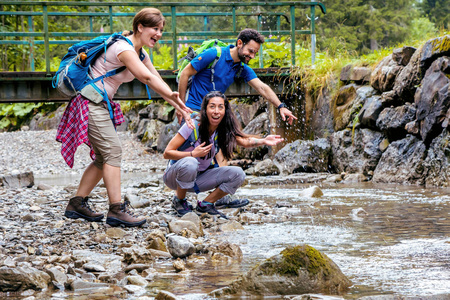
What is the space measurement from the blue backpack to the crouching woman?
0.92 metres

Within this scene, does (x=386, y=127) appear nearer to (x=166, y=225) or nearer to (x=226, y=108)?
(x=226, y=108)

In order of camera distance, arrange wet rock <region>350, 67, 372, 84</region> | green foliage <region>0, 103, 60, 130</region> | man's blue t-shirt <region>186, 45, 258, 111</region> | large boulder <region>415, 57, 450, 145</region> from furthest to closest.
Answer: green foliage <region>0, 103, 60, 130</region> → wet rock <region>350, 67, 372, 84</region> → large boulder <region>415, 57, 450, 145</region> → man's blue t-shirt <region>186, 45, 258, 111</region>

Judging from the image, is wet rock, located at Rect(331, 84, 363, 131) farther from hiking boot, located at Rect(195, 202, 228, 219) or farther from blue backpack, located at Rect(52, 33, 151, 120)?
blue backpack, located at Rect(52, 33, 151, 120)

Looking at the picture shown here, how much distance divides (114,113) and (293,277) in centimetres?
253

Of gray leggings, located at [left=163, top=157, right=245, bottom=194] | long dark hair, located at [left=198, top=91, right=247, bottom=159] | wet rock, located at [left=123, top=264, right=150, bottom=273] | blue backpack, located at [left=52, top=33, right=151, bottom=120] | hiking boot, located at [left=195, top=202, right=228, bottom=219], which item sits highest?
blue backpack, located at [left=52, top=33, right=151, bottom=120]

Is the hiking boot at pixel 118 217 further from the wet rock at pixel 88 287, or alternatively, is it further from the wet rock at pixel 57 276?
the wet rock at pixel 88 287

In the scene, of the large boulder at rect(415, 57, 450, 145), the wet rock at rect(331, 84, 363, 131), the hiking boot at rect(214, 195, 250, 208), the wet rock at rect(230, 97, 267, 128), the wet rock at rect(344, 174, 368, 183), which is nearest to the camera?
the hiking boot at rect(214, 195, 250, 208)

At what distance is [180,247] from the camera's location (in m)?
3.88

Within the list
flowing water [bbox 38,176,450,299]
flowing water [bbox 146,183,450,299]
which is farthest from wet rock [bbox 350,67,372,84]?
flowing water [bbox 38,176,450,299]

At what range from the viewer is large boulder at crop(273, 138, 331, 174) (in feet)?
37.2

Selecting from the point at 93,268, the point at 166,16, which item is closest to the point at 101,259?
the point at 93,268

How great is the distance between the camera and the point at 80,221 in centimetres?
501

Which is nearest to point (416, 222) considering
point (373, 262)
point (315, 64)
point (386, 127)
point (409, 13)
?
point (373, 262)

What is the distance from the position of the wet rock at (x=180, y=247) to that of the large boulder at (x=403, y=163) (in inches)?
228
